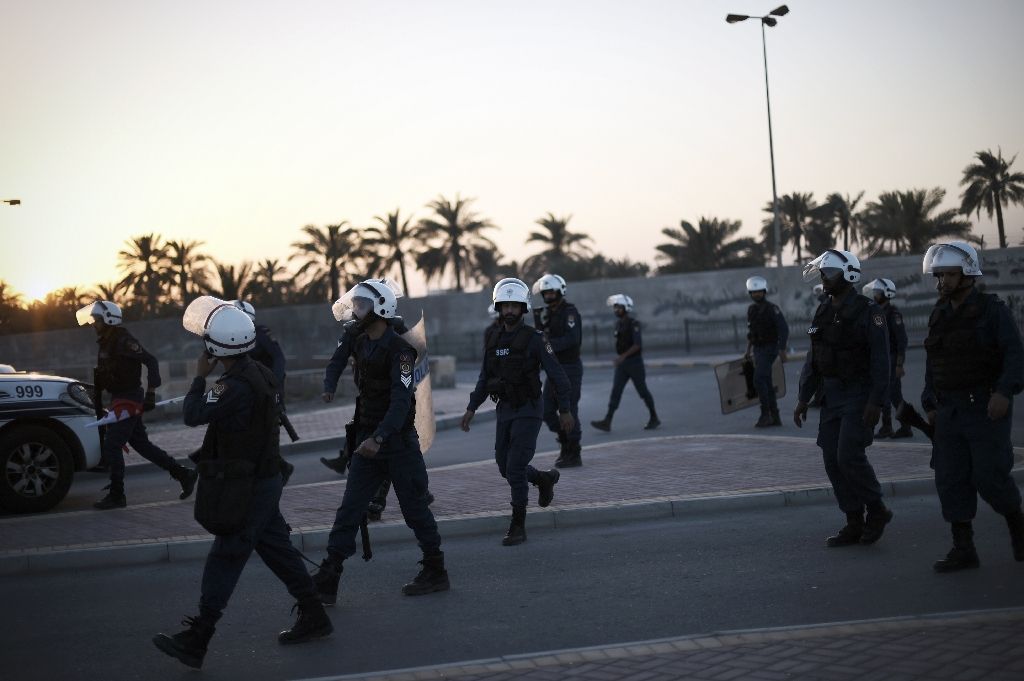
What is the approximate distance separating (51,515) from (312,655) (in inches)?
220

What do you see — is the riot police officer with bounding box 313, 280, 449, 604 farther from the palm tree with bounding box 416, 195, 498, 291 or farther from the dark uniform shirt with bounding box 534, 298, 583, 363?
the palm tree with bounding box 416, 195, 498, 291

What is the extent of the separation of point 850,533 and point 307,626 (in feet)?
11.5

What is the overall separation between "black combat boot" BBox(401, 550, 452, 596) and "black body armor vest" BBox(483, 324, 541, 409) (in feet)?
5.51

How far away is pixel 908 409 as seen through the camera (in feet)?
30.9

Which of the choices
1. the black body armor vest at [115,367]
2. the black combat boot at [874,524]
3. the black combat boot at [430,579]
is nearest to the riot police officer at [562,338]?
the black body armor vest at [115,367]

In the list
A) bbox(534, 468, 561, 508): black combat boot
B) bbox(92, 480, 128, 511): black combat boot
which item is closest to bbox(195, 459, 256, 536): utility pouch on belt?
bbox(534, 468, 561, 508): black combat boot

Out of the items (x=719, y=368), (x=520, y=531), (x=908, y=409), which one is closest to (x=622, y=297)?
(x=719, y=368)

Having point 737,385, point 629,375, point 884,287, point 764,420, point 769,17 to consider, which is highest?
point 769,17

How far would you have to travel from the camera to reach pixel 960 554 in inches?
253

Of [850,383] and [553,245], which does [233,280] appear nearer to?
[553,245]

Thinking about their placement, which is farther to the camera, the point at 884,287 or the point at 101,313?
the point at 884,287

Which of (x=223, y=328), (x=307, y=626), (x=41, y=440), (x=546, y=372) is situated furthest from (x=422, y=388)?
(x=41, y=440)

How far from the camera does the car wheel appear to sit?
1035 centimetres

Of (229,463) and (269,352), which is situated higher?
(269,352)
